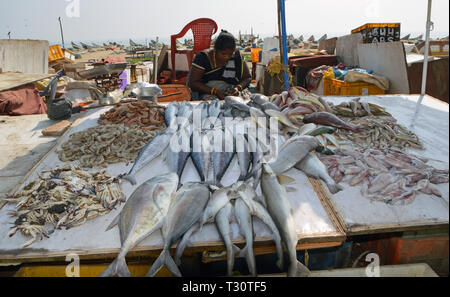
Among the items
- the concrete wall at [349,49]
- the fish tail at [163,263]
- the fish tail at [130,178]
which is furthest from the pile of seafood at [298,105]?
the concrete wall at [349,49]

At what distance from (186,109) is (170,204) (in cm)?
196

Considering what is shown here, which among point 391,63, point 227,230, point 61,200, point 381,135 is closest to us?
point 227,230

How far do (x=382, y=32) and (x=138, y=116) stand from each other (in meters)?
7.54

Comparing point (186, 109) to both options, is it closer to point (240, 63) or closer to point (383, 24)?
point (240, 63)

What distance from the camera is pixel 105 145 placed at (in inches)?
118

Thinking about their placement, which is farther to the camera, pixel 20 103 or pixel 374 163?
pixel 20 103

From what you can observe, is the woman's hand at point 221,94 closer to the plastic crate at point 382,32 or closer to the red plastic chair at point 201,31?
the red plastic chair at point 201,31

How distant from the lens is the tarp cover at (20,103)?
211 inches

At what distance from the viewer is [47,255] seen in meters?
1.74

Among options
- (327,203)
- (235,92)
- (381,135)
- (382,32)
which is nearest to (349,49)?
(382,32)

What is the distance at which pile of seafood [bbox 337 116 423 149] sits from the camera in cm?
281

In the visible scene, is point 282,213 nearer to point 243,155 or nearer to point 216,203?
point 216,203

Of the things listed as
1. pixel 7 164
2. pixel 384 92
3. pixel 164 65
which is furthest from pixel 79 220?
A: pixel 164 65

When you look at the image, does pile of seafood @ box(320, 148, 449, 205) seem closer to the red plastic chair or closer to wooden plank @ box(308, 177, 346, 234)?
wooden plank @ box(308, 177, 346, 234)
